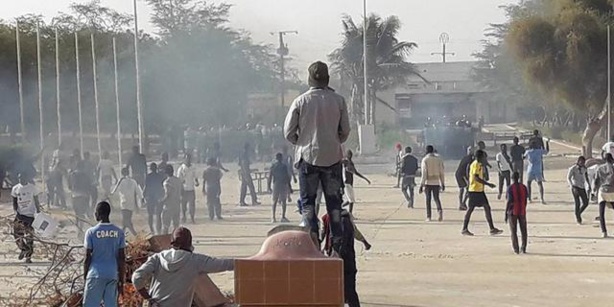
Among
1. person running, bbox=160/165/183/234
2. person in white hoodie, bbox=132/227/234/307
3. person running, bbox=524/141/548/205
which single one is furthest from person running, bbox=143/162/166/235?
person in white hoodie, bbox=132/227/234/307

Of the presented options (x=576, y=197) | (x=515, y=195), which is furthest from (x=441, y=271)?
(x=576, y=197)

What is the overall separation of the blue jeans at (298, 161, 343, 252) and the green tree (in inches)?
1405

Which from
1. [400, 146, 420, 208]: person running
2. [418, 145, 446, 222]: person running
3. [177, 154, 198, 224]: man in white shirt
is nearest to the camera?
[177, 154, 198, 224]: man in white shirt

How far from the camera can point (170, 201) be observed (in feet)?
63.2

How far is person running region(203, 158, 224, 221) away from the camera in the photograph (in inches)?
890

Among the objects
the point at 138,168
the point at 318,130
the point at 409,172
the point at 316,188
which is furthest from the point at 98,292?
the point at 409,172

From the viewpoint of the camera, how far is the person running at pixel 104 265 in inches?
343

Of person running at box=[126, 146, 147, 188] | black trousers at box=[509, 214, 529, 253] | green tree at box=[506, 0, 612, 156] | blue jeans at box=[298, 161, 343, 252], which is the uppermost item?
green tree at box=[506, 0, 612, 156]

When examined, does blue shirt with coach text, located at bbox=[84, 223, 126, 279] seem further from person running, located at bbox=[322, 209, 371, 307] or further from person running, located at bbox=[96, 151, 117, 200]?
person running, located at bbox=[96, 151, 117, 200]

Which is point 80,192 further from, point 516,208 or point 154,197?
point 516,208

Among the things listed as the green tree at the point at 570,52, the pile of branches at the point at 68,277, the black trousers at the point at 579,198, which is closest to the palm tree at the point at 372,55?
the green tree at the point at 570,52

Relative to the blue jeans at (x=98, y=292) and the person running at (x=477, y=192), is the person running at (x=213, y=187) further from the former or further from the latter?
the blue jeans at (x=98, y=292)

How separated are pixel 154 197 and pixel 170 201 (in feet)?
1.02

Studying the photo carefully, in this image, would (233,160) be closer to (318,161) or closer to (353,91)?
(353,91)
